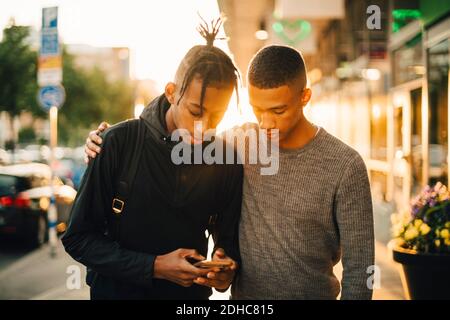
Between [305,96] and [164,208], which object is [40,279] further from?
[305,96]

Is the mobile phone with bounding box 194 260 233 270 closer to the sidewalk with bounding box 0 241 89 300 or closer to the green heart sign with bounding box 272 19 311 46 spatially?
the sidewalk with bounding box 0 241 89 300

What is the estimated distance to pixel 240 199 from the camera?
8.66 feet

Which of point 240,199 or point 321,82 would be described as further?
point 321,82

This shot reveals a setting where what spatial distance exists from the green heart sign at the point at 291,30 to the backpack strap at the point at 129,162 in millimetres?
9770

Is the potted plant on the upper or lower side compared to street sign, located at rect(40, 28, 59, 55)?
lower

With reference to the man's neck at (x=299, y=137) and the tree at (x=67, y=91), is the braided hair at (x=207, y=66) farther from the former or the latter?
the tree at (x=67, y=91)

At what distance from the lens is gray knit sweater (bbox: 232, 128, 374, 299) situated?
2391 mm

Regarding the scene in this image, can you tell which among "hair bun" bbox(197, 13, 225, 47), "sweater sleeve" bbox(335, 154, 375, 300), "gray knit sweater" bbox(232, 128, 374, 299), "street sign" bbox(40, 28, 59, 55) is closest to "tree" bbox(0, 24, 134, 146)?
"street sign" bbox(40, 28, 59, 55)

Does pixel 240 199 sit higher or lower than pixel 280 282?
higher

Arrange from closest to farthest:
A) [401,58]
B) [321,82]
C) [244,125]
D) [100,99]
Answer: [244,125], [401,58], [321,82], [100,99]

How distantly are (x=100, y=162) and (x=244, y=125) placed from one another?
0.80 metres
